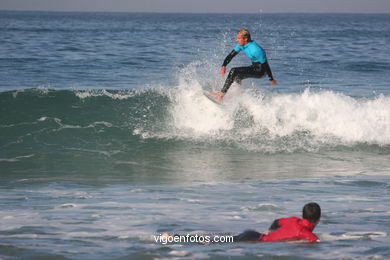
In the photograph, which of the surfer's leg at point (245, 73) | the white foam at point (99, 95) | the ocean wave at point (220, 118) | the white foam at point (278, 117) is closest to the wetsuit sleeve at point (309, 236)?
the surfer's leg at point (245, 73)

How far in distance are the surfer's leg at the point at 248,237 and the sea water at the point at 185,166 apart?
10 cm

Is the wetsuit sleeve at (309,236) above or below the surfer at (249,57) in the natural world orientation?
below

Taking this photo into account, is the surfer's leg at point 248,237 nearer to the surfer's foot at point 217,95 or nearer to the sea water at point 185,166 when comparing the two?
the sea water at point 185,166

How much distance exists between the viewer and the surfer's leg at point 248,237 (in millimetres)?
5832

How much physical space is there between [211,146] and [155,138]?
50.4 inches

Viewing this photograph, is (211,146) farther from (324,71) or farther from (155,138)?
(324,71)

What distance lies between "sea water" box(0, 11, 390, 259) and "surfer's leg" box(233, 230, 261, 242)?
0.32ft

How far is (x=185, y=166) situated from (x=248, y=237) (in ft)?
16.6

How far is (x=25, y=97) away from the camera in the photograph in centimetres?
1530

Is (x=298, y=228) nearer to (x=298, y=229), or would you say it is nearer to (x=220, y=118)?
(x=298, y=229)

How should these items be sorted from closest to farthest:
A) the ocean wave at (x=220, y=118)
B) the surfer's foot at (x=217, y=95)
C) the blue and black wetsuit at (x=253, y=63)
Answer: the blue and black wetsuit at (x=253, y=63) < the surfer's foot at (x=217, y=95) < the ocean wave at (x=220, y=118)

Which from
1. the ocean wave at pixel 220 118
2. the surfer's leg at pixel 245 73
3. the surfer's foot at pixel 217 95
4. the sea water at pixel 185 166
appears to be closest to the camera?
the sea water at pixel 185 166

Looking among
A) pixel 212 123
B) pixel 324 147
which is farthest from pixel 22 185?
pixel 324 147

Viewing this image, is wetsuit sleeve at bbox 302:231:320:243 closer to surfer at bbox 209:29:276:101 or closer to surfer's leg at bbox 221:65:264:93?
surfer at bbox 209:29:276:101
